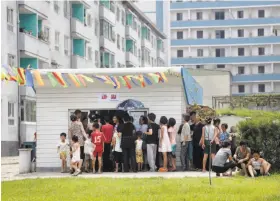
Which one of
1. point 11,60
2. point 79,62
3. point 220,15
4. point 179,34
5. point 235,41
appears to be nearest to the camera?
point 11,60

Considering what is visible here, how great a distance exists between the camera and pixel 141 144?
21.6 meters

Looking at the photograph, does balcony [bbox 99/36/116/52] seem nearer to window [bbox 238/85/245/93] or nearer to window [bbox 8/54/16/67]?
window [bbox 8/54/16/67]

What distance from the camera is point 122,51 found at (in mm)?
70062

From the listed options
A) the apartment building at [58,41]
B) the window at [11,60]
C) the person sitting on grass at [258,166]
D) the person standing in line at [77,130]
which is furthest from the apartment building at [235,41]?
the person sitting on grass at [258,166]

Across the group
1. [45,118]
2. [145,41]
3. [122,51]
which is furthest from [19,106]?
[145,41]

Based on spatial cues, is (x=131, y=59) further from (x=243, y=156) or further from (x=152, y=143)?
(x=243, y=156)

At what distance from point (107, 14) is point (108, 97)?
41751 mm

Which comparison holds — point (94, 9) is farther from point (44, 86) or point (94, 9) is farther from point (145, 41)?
point (44, 86)

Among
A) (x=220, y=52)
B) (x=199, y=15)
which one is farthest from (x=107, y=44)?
(x=199, y=15)

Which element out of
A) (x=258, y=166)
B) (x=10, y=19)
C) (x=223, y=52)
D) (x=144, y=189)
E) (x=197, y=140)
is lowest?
(x=144, y=189)

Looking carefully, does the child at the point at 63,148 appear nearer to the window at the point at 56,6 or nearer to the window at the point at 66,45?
the window at the point at 56,6

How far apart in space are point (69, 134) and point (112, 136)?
137 cm

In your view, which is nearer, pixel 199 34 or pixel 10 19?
pixel 10 19

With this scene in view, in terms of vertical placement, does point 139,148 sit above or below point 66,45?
below
